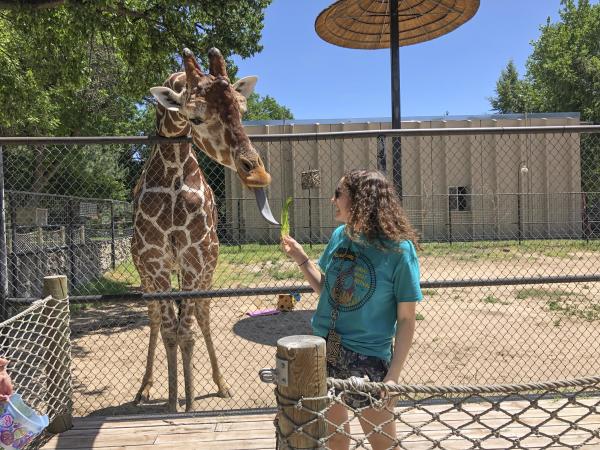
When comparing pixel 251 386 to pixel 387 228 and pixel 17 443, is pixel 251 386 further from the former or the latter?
pixel 387 228

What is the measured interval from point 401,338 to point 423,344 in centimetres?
497

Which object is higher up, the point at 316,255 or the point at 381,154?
the point at 381,154

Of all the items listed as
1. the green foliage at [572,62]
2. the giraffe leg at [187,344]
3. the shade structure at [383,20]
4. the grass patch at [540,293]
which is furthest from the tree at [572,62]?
the giraffe leg at [187,344]

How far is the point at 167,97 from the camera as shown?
366 cm

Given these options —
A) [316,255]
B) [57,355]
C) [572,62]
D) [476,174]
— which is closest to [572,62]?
[572,62]

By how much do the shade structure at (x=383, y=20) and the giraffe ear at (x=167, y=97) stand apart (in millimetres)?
3211

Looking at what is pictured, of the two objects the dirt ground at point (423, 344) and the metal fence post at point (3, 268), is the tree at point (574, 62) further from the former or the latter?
the metal fence post at point (3, 268)

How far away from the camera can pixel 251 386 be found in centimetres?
540

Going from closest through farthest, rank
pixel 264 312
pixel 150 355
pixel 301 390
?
1. pixel 301 390
2. pixel 150 355
3. pixel 264 312

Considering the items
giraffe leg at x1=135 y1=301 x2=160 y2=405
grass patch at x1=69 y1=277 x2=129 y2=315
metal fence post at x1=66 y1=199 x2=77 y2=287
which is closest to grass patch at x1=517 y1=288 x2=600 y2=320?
giraffe leg at x1=135 y1=301 x2=160 y2=405

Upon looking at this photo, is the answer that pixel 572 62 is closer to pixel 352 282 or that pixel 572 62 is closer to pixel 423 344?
pixel 423 344

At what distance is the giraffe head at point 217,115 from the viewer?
10.8 ft

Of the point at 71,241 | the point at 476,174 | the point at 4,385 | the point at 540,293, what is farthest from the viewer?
the point at 476,174

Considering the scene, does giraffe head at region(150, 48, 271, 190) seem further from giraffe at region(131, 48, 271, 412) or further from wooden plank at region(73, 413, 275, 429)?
wooden plank at region(73, 413, 275, 429)
